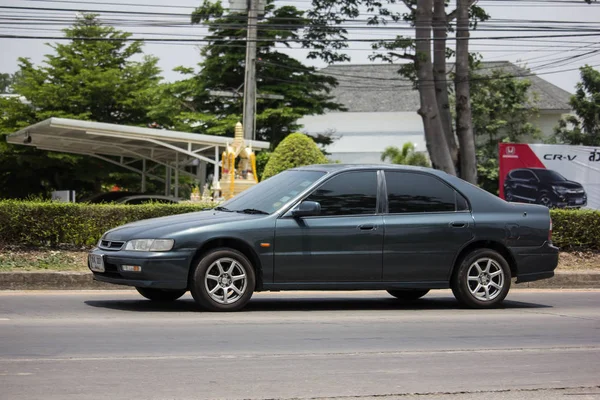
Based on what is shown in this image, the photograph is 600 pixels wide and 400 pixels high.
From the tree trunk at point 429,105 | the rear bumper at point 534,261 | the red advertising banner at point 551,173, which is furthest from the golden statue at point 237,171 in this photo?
the rear bumper at point 534,261

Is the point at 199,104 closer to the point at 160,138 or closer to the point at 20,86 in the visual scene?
the point at 20,86

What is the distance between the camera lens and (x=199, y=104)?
157ft

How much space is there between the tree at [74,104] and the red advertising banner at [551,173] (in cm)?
2034

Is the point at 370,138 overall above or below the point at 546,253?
above

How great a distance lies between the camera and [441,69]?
92.0 feet

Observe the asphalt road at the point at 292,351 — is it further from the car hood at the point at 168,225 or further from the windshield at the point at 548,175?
the windshield at the point at 548,175

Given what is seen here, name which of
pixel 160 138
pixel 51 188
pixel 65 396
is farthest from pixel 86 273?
pixel 51 188

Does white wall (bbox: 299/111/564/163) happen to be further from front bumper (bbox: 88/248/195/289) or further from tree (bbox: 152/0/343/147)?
front bumper (bbox: 88/248/195/289)

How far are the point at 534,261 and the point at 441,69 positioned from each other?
17.6 metres

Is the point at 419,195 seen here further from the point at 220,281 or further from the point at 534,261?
the point at 220,281

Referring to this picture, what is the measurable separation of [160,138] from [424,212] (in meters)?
17.2

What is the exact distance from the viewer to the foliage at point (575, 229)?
16.8 meters

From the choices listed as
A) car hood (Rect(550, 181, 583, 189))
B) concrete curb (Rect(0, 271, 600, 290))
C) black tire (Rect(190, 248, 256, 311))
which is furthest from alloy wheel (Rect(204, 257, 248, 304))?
car hood (Rect(550, 181, 583, 189))

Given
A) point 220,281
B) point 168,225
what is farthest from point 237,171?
point 220,281
